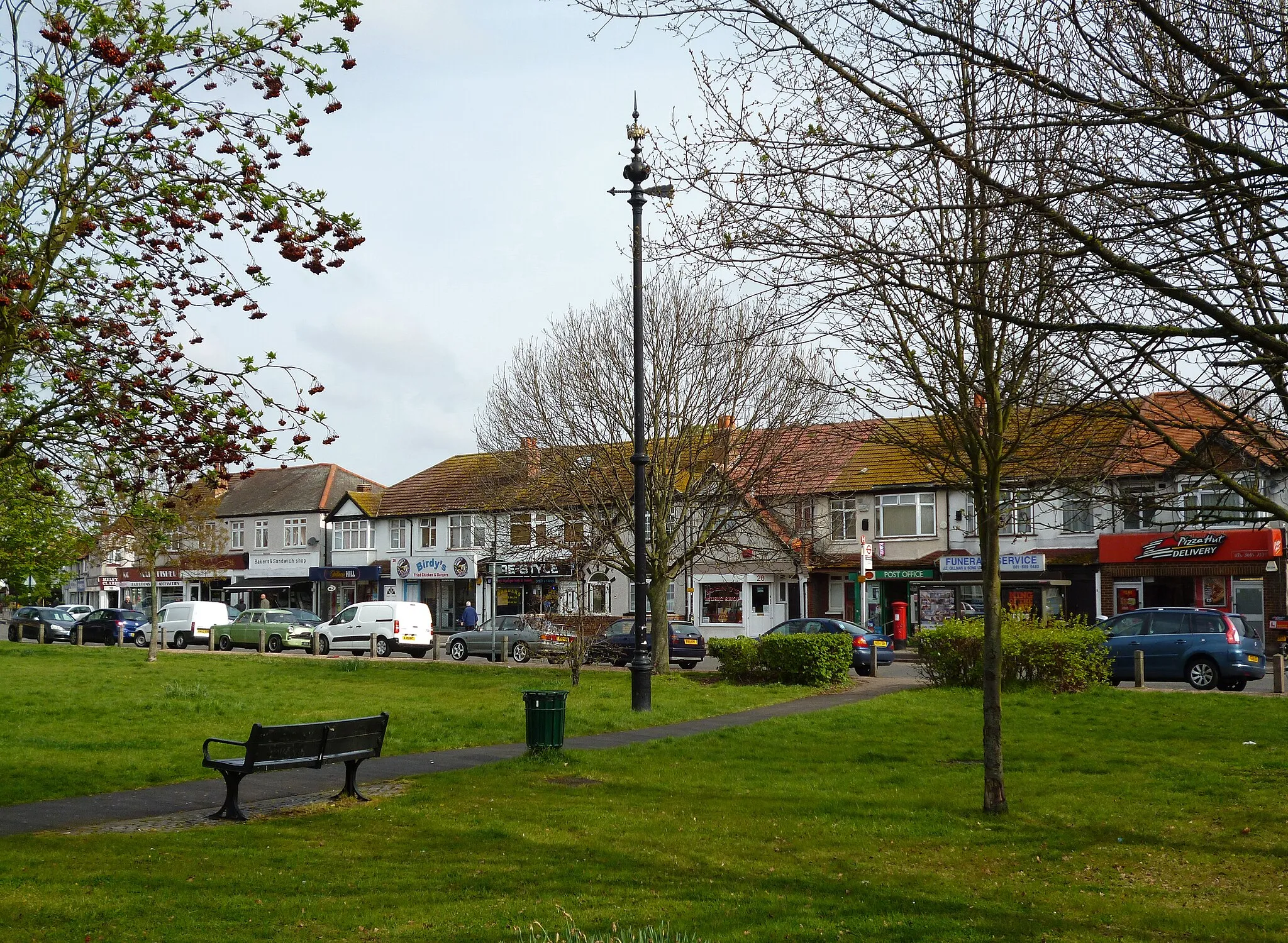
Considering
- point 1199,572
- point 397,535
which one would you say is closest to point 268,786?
point 1199,572

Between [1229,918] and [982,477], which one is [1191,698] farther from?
[1229,918]

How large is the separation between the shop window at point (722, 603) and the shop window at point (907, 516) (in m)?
6.89

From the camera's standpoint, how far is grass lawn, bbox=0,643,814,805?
516 inches

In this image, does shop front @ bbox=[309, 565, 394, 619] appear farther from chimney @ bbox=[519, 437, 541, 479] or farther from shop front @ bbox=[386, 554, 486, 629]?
chimney @ bbox=[519, 437, 541, 479]

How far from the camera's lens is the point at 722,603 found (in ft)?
163

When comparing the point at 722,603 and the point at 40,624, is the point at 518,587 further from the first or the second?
the point at 40,624

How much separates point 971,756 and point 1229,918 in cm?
677

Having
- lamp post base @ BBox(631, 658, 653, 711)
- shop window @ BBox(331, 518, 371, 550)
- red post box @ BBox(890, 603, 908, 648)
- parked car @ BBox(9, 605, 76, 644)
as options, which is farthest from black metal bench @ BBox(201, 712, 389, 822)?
shop window @ BBox(331, 518, 371, 550)

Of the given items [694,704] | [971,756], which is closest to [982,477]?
[971,756]

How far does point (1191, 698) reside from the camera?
20.1 m

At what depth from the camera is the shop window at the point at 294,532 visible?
211ft

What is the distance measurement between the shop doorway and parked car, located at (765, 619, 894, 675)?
47.1 feet

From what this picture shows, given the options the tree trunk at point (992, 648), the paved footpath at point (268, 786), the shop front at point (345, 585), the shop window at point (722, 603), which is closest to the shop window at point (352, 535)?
the shop front at point (345, 585)

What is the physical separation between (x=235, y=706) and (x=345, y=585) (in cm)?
4326
